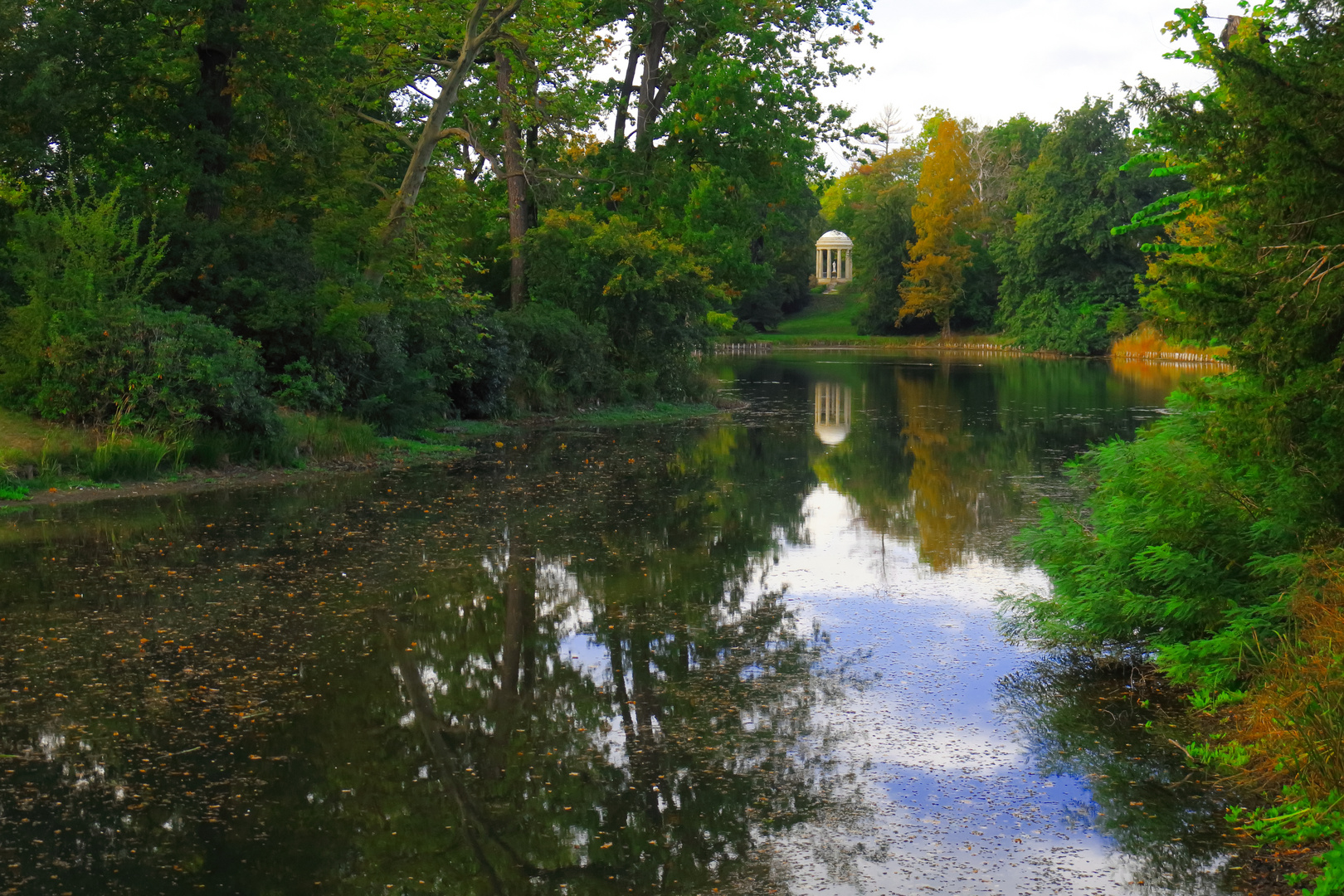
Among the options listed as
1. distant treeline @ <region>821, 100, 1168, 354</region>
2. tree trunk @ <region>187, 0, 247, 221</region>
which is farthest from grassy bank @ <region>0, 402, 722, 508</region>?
distant treeline @ <region>821, 100, 1168, 354</region>

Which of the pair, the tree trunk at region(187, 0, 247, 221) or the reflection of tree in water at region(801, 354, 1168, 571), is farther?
the tree trunk at region(187, 0, 247, 221)

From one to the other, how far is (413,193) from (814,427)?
33.6 ft

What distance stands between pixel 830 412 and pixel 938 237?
54.3 m

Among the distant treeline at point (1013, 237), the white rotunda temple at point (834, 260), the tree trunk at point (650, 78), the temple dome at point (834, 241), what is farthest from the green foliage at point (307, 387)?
the temple dome at point (834, 241)

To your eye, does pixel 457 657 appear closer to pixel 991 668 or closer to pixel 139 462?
pixel 991 668

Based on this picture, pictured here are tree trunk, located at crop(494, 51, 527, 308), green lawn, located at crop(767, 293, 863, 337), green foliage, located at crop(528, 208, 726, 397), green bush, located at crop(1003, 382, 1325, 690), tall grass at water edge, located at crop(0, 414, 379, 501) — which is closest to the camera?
green bush, located at crop(1003, 382, 1325, 690)

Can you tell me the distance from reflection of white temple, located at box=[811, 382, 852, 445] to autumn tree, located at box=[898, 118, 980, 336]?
4044cm

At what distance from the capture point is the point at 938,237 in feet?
270

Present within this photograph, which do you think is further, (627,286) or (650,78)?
(650,78)

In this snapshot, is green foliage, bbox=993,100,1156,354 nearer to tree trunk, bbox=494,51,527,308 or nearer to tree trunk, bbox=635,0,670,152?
tree trunk, bbox=635,0,670,152

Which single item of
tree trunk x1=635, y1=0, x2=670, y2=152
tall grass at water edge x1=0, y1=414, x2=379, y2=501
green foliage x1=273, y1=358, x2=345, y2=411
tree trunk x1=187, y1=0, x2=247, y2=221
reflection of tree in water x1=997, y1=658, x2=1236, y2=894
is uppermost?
tree trunk x1=635, y1=0, x2=670, y2=152

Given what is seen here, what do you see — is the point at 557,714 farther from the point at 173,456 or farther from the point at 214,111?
the point at 214,111

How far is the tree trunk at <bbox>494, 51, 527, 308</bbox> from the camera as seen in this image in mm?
30406

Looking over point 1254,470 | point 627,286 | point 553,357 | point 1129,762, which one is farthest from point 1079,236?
point 1129,762
